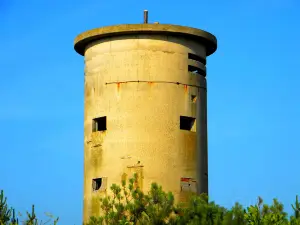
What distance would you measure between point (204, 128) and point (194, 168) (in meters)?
1.50

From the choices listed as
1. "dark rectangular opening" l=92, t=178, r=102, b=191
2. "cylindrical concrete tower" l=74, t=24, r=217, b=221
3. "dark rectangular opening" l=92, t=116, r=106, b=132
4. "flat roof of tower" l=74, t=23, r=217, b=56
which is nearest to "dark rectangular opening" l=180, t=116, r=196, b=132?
"cylindrical concrete tower" l=74, t=24, r=217, b=221

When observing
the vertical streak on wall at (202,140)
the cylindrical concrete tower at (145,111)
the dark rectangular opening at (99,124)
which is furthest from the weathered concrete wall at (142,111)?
the vertical streak on wall at (202,140)

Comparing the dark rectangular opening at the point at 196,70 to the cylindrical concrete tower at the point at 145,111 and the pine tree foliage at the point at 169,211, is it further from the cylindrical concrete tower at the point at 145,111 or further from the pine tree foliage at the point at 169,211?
the pine tree foliage at the point at 169,211

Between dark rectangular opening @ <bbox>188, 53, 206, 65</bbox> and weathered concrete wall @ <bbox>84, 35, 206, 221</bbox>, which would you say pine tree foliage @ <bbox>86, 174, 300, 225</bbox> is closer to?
weathered concrete wall @ <bbox>84, 35, 206, 221</bbox>

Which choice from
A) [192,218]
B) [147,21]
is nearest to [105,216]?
[192,218]

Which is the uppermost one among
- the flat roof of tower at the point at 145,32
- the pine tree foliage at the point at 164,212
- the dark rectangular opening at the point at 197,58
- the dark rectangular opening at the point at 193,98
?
the flat roof of tower at the point at 145,32

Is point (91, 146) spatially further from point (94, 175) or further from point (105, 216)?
point (105, 216)

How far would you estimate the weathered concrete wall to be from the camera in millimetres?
23359

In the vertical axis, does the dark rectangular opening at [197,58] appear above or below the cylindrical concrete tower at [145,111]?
above

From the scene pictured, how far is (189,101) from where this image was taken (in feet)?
79.4

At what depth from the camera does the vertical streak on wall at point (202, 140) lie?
79.6 ft

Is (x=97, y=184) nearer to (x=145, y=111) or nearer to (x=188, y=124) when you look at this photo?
(x=145, y=111)

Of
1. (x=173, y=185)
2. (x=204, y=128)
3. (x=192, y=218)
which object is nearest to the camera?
(x=192, y=218)

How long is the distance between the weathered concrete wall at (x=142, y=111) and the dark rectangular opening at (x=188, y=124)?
0.15 metres
